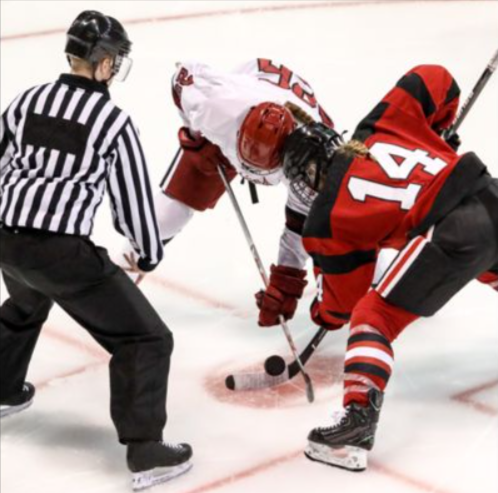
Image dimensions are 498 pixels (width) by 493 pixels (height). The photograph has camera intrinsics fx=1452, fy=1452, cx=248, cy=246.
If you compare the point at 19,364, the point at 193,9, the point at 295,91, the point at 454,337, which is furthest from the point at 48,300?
the point at 193,9

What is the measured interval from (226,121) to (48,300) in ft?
2.02

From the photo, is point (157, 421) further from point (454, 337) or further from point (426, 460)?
point (454, 337)

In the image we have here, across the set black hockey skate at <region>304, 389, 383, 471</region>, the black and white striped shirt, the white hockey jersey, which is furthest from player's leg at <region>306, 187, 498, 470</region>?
the black and white striped shirt

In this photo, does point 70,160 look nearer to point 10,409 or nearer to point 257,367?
point 10,409

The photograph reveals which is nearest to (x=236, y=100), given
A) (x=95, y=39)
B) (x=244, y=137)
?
(x=244, y=137)

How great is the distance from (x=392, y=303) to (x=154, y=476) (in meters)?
0.66

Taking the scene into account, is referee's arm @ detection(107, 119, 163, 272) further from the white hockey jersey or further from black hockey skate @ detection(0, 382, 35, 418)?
black hockey skate @ detection(0, 382, 35, 418)

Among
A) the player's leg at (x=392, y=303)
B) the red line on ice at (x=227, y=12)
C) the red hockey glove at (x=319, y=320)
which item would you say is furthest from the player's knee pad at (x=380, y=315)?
the red line on ice at (x=227, y=12)

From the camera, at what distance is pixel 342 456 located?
3.18 m

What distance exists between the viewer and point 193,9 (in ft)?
22.0

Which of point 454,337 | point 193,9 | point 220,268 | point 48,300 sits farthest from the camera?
point 193,9

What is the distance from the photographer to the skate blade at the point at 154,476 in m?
3.23

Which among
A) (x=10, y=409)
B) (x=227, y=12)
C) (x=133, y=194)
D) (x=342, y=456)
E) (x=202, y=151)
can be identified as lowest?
(x=10, y=409)

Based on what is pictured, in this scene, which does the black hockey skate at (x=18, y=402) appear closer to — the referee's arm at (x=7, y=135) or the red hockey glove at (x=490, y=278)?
the referee's arm at (x=7, y=135)
